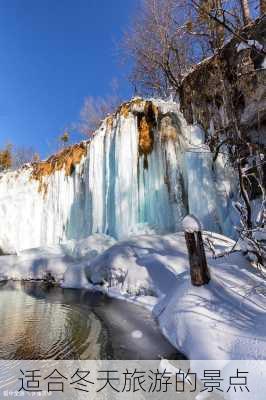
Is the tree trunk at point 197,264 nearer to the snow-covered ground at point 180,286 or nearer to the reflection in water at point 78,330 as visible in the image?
the snow-covered ground at point 180,286

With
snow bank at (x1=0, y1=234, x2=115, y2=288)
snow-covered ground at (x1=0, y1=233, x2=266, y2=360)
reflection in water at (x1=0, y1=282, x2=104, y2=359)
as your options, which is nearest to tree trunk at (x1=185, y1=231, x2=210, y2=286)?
snow-covered ground at (x1=0, y1=233, x2=266, y2=360)

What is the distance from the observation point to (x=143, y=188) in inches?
462

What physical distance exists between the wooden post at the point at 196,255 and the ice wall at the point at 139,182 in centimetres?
420

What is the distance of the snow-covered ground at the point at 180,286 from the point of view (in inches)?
144

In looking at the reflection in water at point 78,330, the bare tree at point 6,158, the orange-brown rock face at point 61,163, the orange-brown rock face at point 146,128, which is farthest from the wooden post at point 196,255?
the bare tree at point 6,158

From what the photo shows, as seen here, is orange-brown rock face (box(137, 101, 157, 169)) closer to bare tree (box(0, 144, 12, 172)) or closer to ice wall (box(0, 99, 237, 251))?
ice wall (box(0, 99, 237, 251))

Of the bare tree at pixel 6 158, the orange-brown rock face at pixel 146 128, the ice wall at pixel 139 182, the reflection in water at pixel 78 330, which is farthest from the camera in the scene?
the bare tree at pixel 6 158

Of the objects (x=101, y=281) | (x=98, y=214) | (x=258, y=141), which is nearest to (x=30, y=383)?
(x=101, y=281)

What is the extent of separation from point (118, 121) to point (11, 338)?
31.2 ft

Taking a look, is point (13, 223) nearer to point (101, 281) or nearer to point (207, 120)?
point (101, 281)

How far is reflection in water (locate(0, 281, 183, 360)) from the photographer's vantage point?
430 cm

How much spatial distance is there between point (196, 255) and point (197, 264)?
196 mm

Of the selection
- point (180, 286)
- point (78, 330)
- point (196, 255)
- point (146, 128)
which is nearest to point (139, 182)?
point (146, 128)

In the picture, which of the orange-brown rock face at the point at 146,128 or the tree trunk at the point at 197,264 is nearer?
the tree trunk at the point at 197,264
